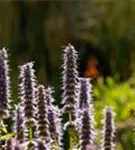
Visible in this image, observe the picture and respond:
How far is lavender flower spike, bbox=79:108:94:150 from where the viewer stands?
280 cm

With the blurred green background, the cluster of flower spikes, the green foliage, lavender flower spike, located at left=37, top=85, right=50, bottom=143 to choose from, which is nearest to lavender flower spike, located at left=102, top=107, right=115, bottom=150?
the cluster of flower spikes

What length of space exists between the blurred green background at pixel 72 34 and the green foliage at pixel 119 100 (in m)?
0.70

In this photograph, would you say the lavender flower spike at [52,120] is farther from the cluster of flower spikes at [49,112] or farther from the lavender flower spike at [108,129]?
the lavender flower spike at [108,129]

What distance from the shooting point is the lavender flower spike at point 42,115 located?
2.80 metres

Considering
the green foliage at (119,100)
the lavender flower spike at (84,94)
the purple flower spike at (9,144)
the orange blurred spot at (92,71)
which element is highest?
Result: the orange blurred spot at (92,71)

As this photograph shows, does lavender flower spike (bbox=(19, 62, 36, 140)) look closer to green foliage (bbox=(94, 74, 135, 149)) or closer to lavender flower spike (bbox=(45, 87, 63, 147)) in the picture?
lavender flower spike (bbox=(45, 87, 63, 147))

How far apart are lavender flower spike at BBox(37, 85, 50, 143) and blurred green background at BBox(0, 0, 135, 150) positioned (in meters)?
7.27

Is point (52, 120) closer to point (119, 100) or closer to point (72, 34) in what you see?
point (119, 100)

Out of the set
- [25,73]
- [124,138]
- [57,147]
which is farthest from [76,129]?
[124,138]

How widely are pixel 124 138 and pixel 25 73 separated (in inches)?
163

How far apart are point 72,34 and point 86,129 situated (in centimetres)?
963

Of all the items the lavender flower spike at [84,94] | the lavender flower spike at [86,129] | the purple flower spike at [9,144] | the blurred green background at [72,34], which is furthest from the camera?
the blurred green background at [72,34]

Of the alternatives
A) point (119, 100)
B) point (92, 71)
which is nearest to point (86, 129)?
point (119, 100)

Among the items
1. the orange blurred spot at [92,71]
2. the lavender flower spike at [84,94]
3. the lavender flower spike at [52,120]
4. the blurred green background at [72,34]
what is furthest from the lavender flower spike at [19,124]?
the blurred green background at [72,34]
